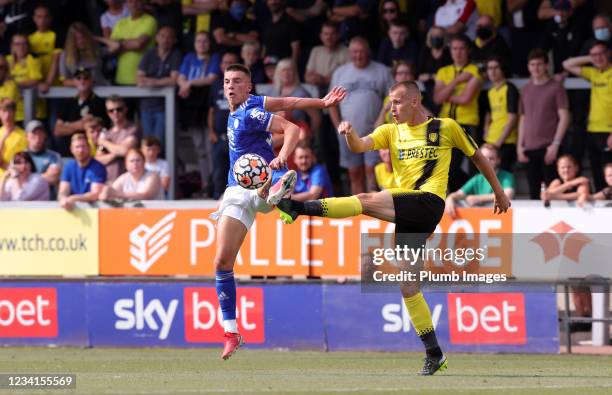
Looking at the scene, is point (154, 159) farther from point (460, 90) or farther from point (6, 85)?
point (460, 90)

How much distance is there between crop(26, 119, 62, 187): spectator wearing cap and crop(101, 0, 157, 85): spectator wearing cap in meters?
1.77

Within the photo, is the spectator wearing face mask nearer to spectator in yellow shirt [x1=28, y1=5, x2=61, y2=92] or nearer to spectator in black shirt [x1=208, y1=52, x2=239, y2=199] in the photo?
spectator in black shirt [x1=208, y1=52, x2=239, y2=199]

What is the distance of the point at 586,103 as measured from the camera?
52.1 feet

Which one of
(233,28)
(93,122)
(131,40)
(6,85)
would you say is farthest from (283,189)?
(6,85)

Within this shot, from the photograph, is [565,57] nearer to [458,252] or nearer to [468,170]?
[468,170]

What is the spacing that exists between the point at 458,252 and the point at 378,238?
0.87 meters

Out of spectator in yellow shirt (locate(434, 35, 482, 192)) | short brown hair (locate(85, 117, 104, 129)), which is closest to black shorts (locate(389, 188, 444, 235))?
spectator in yellow shirt (locate(434, 35, 482, 192))

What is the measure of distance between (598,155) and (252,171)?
6172 millimetres

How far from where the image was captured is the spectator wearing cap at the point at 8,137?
1655 centimetres

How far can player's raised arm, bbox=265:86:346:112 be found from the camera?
1045cm

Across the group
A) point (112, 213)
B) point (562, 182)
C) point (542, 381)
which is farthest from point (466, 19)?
point (542, 381)

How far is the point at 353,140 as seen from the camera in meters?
10.4

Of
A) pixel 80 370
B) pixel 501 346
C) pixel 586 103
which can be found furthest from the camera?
pixel 586 103

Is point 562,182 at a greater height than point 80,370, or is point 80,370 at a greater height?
point 562,182
